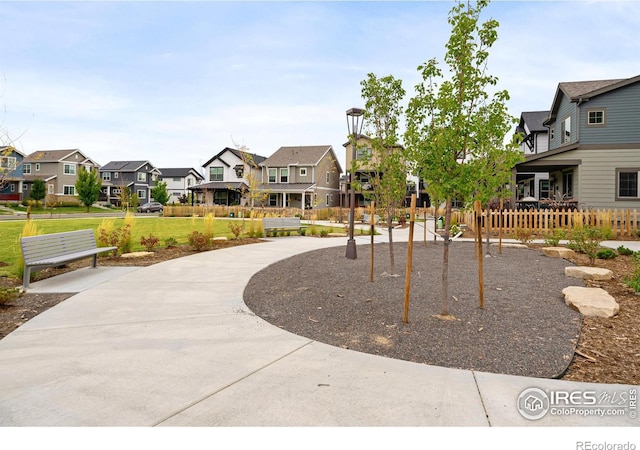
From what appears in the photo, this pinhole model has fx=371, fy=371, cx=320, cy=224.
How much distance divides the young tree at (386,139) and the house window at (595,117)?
18514 millimetres

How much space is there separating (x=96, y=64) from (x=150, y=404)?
52.5ft

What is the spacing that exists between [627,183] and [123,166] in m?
79.6

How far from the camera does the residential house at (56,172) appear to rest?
60.4m

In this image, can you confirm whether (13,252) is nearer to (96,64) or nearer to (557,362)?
(96,64)

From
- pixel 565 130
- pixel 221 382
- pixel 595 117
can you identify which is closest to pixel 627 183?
pixel 595 117

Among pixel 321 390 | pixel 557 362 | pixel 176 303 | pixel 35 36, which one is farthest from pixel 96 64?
pixel 557 362

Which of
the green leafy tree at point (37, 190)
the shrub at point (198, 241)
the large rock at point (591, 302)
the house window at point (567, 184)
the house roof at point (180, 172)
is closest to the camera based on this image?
the large rock at point (591, 302)

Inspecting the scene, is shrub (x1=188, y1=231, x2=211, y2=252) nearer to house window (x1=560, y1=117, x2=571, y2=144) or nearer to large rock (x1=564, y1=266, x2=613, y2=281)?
large rock (x1=564, y1=266, x2=613, y2=281)

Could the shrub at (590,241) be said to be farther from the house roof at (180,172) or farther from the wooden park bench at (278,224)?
the house roof at (180,172)

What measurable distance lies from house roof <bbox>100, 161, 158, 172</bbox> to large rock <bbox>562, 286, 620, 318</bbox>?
78933 mm

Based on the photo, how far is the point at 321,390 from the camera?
10.7 feet

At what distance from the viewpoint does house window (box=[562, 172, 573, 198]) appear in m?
23.9

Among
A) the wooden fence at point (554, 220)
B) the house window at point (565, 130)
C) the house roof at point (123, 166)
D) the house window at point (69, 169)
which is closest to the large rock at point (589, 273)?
the wooden fence at point (554, 220)

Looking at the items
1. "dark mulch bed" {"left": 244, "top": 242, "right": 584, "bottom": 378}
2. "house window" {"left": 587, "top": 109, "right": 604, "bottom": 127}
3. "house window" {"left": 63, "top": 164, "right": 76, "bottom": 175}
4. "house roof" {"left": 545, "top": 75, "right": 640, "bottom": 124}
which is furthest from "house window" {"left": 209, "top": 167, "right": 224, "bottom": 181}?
"dark mulch bed" {"left": 244, "top": 242, "right": 584, "bottom": 378}
